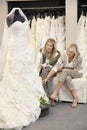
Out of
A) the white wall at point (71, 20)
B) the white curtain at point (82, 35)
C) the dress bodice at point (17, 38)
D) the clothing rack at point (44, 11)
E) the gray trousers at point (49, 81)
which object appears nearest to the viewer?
the dress bodice at point (17, 38)

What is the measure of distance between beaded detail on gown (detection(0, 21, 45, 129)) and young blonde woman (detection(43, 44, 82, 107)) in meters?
0.51

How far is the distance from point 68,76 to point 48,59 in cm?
45

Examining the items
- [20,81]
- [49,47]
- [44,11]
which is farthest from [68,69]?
[44,11]

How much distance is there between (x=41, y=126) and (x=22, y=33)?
123 cm

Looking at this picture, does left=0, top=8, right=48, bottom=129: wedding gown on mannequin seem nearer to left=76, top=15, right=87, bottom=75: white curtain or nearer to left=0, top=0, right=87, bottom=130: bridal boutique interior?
left=0, top=0, right=87, bottom=130: bridal boutique interior

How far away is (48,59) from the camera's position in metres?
4.51

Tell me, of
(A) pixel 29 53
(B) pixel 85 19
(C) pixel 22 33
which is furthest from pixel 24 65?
(B) pixel 85 19

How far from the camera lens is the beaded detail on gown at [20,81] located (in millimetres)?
3533

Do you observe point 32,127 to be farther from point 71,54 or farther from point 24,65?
point 71,54

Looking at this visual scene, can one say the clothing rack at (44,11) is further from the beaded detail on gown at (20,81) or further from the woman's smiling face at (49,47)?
the beaded detail on gown at (20,81)

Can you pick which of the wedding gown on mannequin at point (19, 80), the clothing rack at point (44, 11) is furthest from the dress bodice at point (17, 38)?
the clothing rack at point (44, 11)

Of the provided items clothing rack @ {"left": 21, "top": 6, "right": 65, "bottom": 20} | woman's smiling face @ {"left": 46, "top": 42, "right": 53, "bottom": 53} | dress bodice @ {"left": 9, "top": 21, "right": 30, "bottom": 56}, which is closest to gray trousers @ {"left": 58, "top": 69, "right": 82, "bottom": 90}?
woman's smiling face @ {"left": 46, "top": 42, "right": 53, "bottom": 53}

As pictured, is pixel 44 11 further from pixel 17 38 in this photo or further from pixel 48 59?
pixel 17 38

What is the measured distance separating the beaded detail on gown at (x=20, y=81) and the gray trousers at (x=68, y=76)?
1.78 ft
